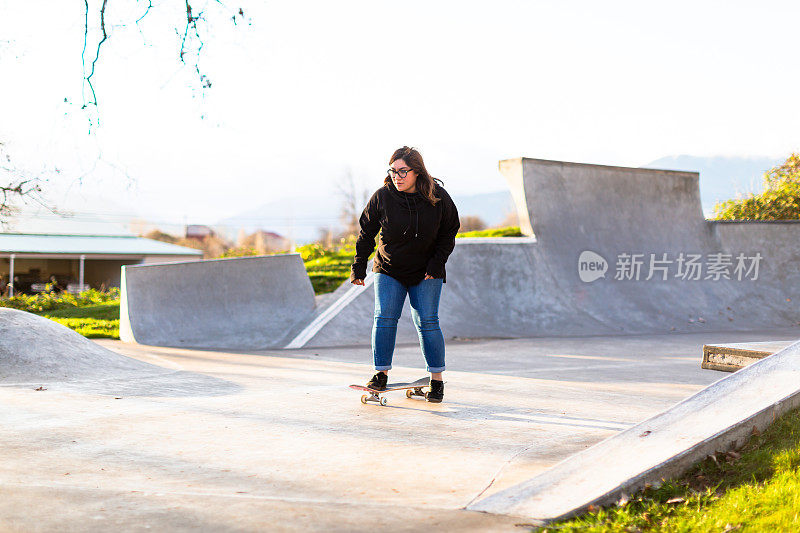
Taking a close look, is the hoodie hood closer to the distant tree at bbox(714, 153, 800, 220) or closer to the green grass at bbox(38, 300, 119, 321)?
the green grass at bbox(38, 300, 119, 321)

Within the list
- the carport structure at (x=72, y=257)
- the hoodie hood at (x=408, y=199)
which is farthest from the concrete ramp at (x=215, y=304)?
the carport structure at (x=72, y=257)

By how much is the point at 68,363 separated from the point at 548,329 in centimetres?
795

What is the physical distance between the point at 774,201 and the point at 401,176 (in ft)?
48.6

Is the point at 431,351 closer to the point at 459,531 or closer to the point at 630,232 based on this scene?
the point at 459,531

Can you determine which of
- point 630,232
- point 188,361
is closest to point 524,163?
point 630,232

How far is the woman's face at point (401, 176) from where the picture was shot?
16.8ft

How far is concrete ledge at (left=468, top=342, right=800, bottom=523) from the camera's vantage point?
2889 mm

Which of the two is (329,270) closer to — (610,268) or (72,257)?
(610,268)

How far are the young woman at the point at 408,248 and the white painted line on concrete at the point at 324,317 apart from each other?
5110 mm

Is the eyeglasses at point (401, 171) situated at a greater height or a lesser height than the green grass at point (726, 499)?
greater

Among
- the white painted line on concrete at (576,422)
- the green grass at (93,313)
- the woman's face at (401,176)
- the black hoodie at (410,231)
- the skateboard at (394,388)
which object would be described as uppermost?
the woman's face at (401,176)

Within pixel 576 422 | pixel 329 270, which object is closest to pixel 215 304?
pixel 329 270

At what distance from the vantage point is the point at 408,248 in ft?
17.0

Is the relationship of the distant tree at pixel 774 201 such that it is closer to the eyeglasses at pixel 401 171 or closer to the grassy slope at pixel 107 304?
the grassy slope at pixel 107 304
